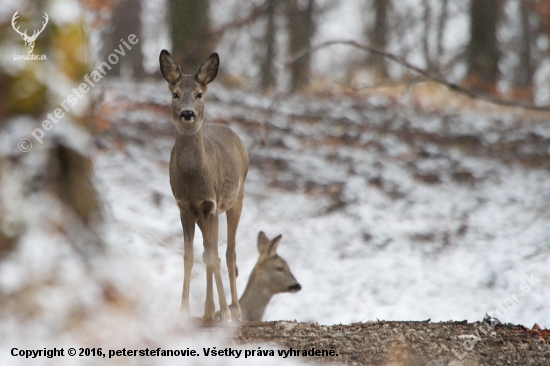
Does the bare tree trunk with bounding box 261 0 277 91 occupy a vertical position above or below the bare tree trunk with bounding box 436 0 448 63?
below

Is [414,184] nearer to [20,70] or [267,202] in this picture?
[267,202]

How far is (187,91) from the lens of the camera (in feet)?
18.5

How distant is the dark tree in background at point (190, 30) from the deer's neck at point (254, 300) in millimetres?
6468

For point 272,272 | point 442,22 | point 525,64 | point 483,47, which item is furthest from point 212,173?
point 442,22

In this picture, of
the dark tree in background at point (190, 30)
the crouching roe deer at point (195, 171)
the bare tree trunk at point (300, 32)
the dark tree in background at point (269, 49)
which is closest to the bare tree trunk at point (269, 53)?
the dark tree in background at point (269, 49)

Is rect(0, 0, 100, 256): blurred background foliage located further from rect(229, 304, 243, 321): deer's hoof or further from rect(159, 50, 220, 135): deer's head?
rect(229, 304, 243, 321): deer's hoof

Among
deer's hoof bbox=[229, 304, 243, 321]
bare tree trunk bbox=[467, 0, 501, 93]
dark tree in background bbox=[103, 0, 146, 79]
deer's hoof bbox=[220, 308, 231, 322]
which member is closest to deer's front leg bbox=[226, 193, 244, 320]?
deer's hoof bbox=[229, 304, 243, 321]

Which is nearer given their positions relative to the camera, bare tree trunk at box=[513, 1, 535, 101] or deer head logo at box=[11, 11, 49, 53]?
deer head logo at box=[11, 11, 49, 53]

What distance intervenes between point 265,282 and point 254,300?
0.68 ft

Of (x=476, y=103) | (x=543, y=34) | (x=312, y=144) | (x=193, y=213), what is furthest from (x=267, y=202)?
(x=543, y=34)

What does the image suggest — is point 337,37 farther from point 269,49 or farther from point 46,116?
point 46,116

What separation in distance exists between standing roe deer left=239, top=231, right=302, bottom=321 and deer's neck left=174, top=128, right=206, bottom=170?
2.08 meters

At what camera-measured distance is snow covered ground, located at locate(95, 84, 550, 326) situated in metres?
8.31

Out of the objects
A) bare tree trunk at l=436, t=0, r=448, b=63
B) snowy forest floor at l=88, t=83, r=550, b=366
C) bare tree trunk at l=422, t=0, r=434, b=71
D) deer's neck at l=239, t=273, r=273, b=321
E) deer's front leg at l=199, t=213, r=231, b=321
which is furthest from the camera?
bare tree trunk at l=436, t=0, r=448, b=63
